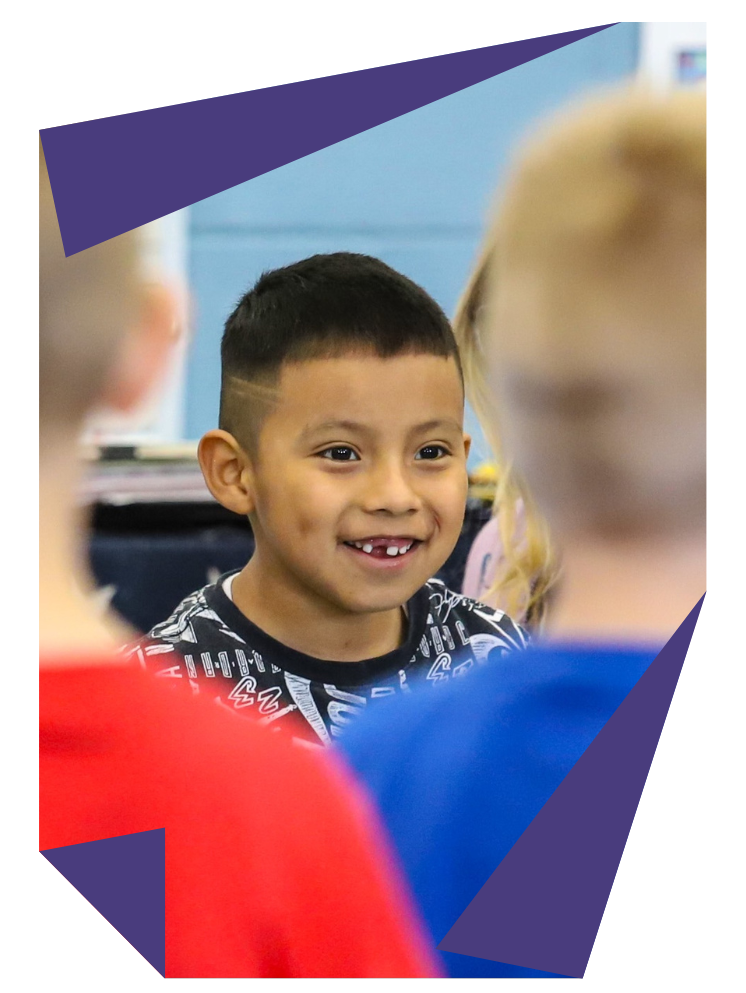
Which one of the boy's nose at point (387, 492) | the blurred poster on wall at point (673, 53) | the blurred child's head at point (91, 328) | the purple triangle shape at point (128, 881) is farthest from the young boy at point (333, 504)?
the blurred poster on wall at point (673, 53)

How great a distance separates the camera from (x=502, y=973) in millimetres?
1792

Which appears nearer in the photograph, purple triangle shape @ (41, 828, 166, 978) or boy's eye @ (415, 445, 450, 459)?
boy's eye @ (415, 445, 450, 459)

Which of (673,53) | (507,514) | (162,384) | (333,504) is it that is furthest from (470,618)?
(673,53)

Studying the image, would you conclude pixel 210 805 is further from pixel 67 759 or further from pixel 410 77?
pixel 410 77

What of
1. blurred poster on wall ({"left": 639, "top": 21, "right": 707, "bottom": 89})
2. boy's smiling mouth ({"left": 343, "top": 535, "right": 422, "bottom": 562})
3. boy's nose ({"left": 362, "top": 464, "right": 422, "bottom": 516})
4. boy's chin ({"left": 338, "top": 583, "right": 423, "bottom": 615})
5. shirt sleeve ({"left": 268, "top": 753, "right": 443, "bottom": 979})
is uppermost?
blurred poster on wall ({"left": 639, "top": 21, "right": 707, "bottom": 89})

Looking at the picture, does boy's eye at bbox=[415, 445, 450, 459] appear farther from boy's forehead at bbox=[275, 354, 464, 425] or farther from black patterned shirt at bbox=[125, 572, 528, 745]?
black patterned shirt at bbox=[125, 572, 528, 745]

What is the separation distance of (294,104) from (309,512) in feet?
1.57

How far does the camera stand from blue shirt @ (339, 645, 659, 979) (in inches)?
68.7

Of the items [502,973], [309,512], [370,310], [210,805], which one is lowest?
[502,973]

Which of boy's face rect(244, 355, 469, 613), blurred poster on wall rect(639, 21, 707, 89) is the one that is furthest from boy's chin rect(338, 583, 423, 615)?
blurred poster on wall rect(639, 21, 707, 89)

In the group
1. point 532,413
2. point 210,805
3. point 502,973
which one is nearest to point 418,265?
point 532,413

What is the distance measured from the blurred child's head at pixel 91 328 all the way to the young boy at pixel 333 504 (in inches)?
4.6

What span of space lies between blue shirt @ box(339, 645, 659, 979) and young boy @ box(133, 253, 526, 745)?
5 centimetres

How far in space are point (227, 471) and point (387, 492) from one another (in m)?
0.20
